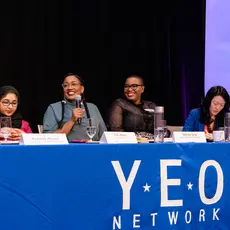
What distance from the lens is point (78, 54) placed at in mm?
4879

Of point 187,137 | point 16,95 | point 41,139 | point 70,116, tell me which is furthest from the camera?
point 70,116

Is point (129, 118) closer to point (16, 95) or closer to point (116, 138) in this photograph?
point (16, 95)

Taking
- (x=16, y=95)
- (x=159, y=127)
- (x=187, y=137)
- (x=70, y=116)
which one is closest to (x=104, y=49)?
(x=70, y=116)

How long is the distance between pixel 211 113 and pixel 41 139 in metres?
1.63

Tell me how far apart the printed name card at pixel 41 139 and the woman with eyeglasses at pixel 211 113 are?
58.3 inches

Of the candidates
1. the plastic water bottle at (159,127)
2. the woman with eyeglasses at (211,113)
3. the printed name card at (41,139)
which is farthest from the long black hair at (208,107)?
the printed name card at (41,139)

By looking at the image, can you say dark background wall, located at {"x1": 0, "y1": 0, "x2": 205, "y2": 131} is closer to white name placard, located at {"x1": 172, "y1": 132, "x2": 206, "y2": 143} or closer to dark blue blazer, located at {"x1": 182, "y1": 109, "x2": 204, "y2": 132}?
dark blue blazer, located at {"x1": 182, "y1": 109, "x2": 204, "y2": 132}

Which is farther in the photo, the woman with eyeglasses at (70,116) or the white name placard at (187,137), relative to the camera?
the woman with eyeglasses at (70,116)

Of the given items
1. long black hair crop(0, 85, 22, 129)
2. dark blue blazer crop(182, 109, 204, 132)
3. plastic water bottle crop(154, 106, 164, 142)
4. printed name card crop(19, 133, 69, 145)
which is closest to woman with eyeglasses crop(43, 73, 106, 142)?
long black hair crop(0, 85, 22, 129)

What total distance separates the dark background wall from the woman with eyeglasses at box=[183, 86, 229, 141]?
157 centimetres

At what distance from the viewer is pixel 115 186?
221 centimetres

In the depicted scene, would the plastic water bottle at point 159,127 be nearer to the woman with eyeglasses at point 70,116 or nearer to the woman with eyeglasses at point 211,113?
the woman with eyeglasses at point 70,116

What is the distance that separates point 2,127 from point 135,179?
62cm

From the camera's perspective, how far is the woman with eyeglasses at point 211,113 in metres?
3.48
